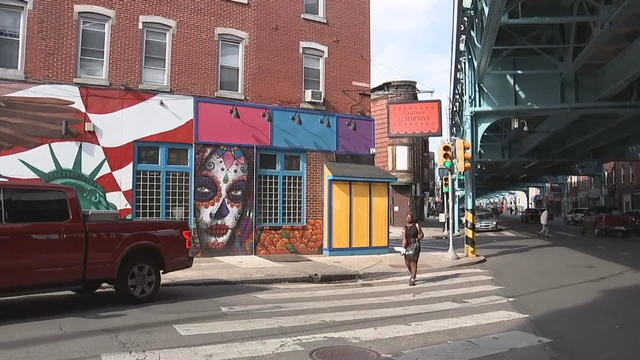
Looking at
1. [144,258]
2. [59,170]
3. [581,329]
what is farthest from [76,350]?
[59,170]

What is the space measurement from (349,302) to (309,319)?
191 centimetres

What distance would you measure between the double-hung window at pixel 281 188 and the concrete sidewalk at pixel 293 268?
1321 mm

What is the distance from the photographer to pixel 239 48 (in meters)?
17.8

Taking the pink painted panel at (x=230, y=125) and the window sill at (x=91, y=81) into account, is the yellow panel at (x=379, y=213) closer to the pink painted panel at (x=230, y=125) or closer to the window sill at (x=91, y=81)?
the pink painted panel at (x=230, y=125)

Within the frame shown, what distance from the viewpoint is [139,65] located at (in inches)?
631

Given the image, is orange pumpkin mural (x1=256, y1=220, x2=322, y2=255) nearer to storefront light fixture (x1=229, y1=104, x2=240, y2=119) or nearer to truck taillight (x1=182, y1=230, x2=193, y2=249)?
storefront light fixture (x1=229, y1=104, x2=240, y2=119)

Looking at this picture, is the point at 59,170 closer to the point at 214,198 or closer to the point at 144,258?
the point at 214,198

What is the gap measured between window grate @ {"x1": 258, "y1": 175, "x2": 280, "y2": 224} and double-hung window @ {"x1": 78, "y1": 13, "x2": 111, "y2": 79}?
18.1 ft

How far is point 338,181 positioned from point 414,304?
8.71 m

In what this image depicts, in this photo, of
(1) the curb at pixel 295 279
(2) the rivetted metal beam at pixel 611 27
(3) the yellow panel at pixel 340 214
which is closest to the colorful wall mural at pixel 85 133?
(1) the curb at pixel 295 279

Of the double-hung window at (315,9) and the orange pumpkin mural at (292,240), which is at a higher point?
the double-hung window at (315,9)

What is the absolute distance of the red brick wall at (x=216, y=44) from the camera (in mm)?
14805

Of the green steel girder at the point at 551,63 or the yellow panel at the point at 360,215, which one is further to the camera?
the yellow panel at the point at 360,215

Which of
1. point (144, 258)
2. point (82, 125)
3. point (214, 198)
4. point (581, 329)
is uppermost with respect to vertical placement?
point (82, 125)
